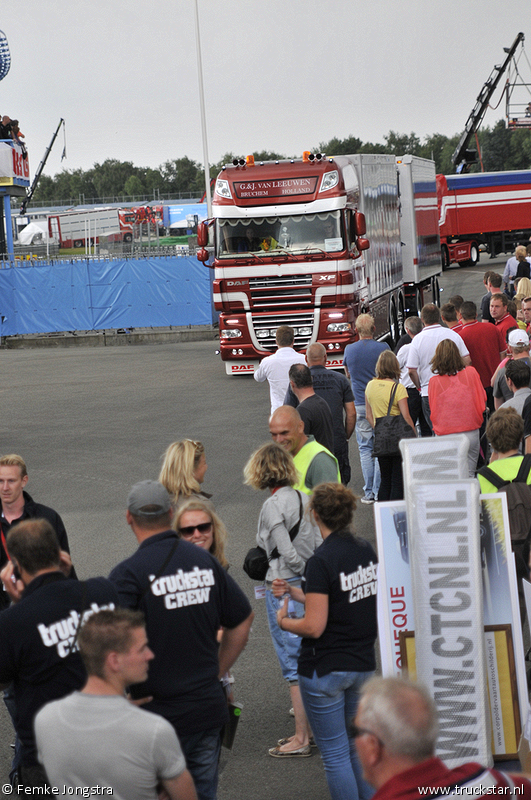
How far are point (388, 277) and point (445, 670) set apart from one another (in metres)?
17.4

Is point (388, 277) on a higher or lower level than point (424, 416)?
higher

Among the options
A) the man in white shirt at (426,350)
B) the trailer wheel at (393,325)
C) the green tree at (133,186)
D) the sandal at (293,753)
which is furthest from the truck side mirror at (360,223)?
the green tree at (133,186)

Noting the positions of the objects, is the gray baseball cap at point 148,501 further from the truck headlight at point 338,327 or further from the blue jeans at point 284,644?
the truck headlight at point 338,327

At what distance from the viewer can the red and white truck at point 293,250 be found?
17562 mm

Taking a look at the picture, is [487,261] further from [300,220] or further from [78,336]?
[300,220]

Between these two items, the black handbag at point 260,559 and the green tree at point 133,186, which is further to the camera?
the green tree at point 133,186

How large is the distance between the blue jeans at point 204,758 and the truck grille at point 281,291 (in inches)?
574

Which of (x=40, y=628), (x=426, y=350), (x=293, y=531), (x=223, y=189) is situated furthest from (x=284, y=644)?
(x=223, y=189)

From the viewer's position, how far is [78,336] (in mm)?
32062

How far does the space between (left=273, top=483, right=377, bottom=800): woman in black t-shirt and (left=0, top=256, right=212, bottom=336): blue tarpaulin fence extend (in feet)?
89.0

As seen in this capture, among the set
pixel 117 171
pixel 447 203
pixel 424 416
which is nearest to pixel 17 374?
pixel 424 416

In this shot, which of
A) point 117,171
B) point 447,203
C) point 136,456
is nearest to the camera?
point 136,456

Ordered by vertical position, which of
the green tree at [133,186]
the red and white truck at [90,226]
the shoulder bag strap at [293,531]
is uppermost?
the green tree at [133,186]

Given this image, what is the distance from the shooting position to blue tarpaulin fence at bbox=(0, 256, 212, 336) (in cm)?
3117
